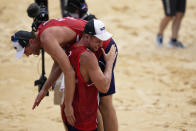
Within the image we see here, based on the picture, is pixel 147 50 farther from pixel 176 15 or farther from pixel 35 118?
pixel 35 118

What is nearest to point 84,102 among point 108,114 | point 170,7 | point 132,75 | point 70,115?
point 70,115

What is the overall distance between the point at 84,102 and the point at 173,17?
219 inches

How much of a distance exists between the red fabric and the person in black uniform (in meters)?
5.03

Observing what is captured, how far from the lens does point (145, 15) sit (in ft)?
32.6

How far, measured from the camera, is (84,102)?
3217 millimetres

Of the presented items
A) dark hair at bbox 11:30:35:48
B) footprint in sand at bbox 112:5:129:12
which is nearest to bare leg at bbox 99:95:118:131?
dark hair at bbox 11:30:35:48

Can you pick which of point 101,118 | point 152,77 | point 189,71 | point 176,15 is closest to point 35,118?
point 101,118

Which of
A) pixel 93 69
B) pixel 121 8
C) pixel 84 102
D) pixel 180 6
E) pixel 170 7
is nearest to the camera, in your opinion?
pixel 93 69

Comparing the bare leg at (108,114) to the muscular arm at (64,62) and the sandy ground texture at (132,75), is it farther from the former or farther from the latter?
the sandy ground texture at (132,75)

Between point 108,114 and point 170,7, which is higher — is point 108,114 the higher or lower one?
the higher one

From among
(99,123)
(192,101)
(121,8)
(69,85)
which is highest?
(69,85)

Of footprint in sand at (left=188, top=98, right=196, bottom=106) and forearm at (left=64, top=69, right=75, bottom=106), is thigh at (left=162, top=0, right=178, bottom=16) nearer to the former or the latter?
footprint in sand at (left=188, top=98, right=196, bottom=106)

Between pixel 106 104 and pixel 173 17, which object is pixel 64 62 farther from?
pixel 173 17

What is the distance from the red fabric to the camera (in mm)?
3180
